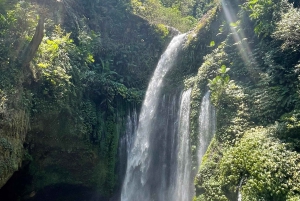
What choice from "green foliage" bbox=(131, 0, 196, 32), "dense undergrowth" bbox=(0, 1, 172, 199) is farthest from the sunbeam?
"green foliage" bbox=(131, 0, 196, 32)

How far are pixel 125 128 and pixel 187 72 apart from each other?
5042 mm

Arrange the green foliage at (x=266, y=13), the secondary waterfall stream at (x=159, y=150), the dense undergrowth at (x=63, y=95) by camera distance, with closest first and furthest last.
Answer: the dense undergrowth at (x=63, y=95) → the green foliage at (x=266, y=13) → the secondary waterfall stream at (x=159, y=150)

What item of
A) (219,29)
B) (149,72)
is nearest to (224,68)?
(219,29)

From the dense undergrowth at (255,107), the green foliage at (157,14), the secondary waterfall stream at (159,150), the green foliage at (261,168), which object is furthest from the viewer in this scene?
the green foliage at (157,14)

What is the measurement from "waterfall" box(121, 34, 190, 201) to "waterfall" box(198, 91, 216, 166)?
1.51m

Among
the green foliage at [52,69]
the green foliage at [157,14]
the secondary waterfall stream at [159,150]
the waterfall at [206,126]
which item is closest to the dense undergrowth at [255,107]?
the waterfall at [206,126]

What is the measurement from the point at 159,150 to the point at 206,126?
4.12 m

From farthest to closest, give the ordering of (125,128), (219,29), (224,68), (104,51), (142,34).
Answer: (142,34), (104,51), (125,128), (219,29), (224,68)

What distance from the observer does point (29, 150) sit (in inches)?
482

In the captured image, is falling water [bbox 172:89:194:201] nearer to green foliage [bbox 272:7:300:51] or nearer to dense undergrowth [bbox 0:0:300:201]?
dense undergrowth [bbox 0:0:300:201]

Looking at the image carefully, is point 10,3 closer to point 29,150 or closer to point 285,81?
point 29,150

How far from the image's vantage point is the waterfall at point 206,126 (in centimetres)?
1121

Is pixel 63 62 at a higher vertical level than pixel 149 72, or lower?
lower

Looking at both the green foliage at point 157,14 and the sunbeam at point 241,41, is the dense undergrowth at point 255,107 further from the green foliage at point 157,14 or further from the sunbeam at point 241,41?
the green foliage at point 157,14
